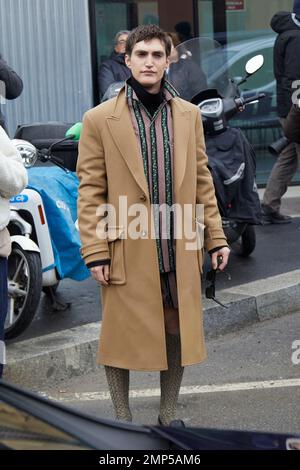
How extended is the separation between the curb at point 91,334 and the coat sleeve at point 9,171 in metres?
1.24

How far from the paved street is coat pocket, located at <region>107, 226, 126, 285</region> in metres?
1.04

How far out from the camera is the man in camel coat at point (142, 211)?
14.1ft

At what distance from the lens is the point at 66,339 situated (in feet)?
19.4

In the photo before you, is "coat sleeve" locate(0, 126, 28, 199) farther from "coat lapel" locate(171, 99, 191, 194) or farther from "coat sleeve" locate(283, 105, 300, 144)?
"coat sleeve" locate(283, 105, 300, 144)

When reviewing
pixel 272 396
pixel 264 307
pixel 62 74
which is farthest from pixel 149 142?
pixel 62 74

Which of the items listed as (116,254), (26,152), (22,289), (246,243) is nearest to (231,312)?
(246,243)

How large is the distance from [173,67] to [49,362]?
2.82m

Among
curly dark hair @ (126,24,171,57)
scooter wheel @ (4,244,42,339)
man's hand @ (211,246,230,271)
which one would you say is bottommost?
scooter wheel @ (4,244,42,339)

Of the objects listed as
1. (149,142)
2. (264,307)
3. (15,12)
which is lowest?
(264,307)

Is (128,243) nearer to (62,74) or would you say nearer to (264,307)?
(264,307)

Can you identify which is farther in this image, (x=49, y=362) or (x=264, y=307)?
(x=264, y=307)

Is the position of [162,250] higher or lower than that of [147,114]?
lower

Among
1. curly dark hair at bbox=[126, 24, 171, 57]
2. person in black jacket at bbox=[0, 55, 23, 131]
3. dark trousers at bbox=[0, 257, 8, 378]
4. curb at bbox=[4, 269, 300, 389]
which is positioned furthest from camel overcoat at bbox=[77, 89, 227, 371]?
person in black jacket at bbox=[0, 55, 23, 131]

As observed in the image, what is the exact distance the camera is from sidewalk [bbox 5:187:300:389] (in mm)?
5629
